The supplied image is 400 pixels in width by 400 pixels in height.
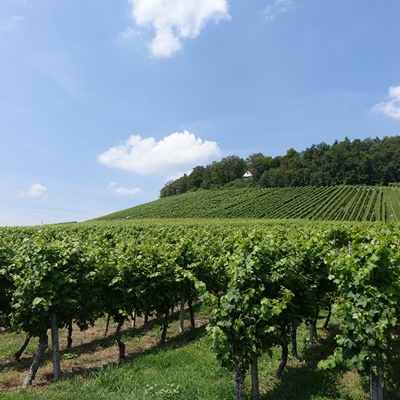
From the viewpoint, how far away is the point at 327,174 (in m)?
113

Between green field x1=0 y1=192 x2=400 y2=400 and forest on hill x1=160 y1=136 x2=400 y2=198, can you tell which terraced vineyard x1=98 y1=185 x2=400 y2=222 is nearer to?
forest on hill x1=160 y1=136 x2=400 y2=198

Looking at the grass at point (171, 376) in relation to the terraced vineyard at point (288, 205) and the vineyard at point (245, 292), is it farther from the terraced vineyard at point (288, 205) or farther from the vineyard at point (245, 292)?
the terraced vineyard at point (288, 205)

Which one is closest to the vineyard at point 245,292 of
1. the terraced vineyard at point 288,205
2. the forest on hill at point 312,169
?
the terraced vineyard at point 288,205

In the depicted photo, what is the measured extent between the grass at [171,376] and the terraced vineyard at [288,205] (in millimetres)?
59889

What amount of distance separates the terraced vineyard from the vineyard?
195 feet

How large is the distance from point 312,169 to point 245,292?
392 feet

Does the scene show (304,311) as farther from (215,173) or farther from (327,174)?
(215,173)

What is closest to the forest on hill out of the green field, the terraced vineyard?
the terraced vineyard

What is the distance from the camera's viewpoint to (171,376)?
705cm

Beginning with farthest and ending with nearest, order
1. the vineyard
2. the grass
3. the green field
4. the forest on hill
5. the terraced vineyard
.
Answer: the forest on hill
the terraced vineyard
the grass
the green field
the vineyard

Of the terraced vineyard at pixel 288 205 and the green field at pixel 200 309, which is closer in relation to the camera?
Answer: the green field at pixel 200 309

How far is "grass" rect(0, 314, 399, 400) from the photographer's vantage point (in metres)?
6.27

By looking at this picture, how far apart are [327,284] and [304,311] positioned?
126cm

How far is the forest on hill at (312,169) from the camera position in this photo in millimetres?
113062
